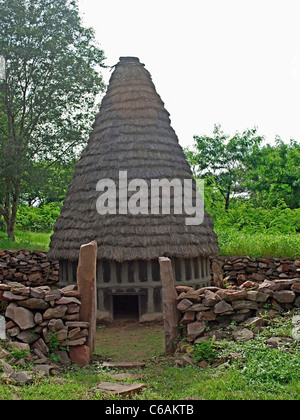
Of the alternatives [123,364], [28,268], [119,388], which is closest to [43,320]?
[123,364]

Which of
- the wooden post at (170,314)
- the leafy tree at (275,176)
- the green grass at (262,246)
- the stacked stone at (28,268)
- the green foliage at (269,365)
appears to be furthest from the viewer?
the leafy tree at (275,176)

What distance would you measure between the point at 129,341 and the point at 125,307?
120 inches

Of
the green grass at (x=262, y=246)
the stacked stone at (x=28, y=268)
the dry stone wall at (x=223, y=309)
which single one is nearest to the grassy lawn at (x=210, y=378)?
the dry stone wall at (x=223, y=309)

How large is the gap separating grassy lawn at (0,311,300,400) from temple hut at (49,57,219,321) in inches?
136

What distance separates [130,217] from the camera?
36.1ft

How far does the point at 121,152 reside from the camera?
1166 cm

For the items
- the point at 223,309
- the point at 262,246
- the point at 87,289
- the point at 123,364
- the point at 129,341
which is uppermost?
the point at 262,246

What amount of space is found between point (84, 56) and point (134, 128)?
7.79 meters

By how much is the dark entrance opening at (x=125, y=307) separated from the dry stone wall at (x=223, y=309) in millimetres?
4166

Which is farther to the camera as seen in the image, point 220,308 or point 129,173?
point 129,173

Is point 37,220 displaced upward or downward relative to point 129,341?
upward

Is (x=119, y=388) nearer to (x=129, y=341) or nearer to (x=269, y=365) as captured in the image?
(x=269, y=365)

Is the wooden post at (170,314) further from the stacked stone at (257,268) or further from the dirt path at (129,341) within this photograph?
the stacked stone at (257,268)

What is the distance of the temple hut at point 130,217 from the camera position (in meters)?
10.8
